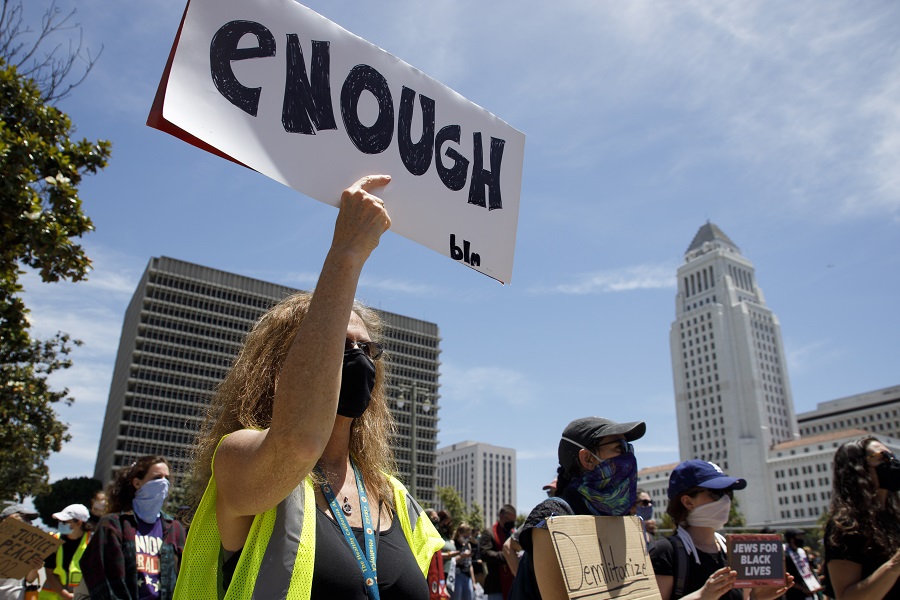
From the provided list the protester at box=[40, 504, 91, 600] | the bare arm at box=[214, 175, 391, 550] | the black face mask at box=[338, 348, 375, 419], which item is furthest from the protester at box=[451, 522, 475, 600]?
the bare arm at box=[214, 175, 391, 550]

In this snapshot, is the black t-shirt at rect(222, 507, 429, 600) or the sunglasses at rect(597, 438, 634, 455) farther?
the sunglasses at rect(597, 438, 634, 455)

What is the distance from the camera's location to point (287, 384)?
148 cm

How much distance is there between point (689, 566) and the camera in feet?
11.8

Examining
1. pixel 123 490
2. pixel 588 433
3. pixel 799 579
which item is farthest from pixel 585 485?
pixel 799 579

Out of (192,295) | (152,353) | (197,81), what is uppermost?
(192,295)

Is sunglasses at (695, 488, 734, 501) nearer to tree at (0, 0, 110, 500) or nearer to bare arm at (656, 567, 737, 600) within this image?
bare arm at (656, 567, 737, 600)

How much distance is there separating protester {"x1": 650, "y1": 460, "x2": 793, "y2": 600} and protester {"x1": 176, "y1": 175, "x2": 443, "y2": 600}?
1878mm

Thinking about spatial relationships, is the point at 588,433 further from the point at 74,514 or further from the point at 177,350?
the point at 177,350

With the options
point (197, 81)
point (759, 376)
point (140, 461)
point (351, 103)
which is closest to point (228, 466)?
point (197, 81)

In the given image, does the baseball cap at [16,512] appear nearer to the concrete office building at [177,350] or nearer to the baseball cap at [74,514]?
the baseball cap at [74,514]

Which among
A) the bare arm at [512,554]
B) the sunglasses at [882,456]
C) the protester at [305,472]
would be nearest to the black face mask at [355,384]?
the protester at [305,472]

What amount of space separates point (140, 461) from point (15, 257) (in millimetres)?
3009

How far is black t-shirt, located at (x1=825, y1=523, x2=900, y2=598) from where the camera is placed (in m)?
3.58

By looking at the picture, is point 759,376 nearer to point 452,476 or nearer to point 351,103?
point 452,476
